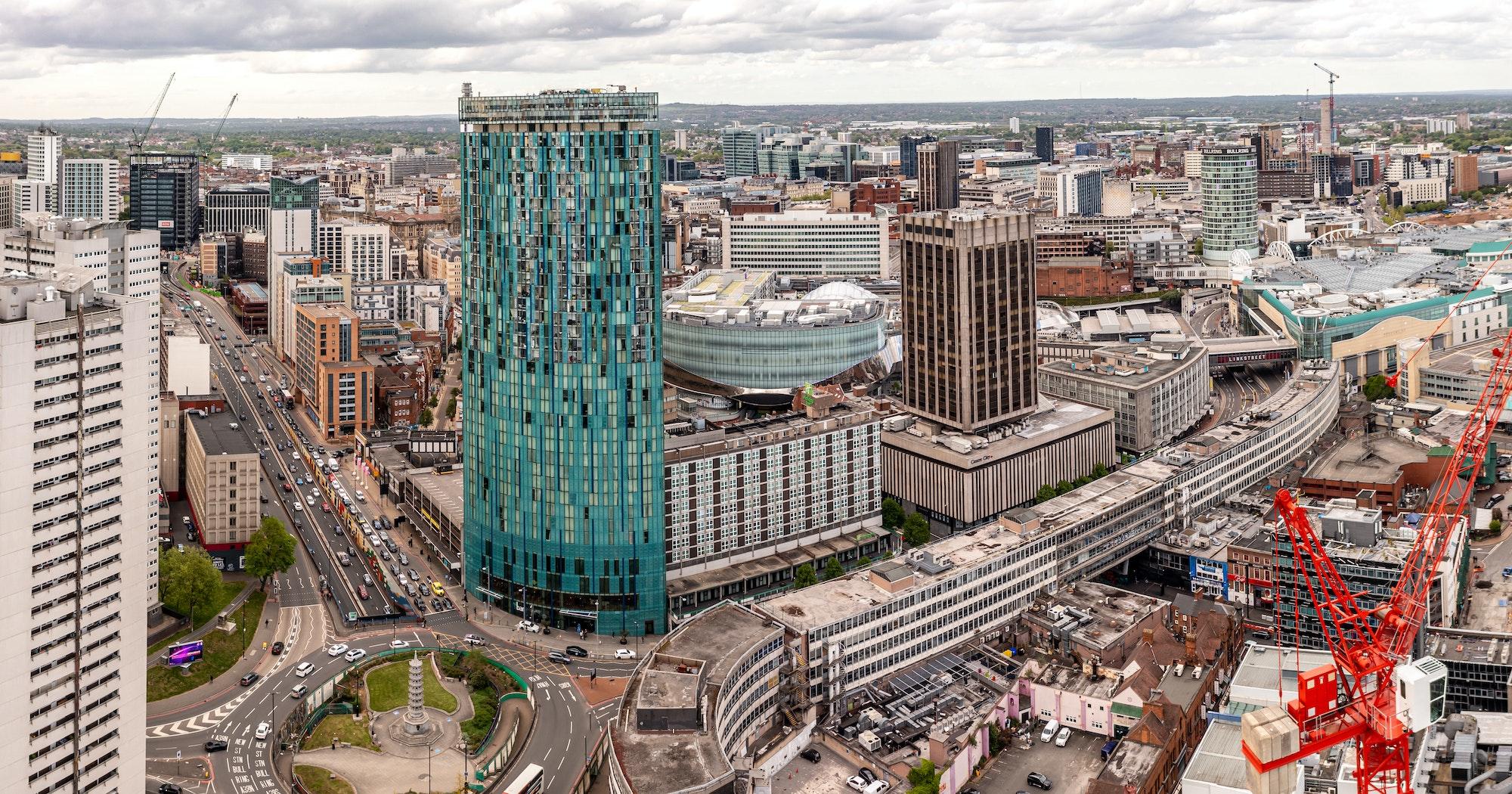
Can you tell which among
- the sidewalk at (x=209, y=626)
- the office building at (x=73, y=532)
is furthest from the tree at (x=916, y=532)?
the office building at (x=73, y=532)

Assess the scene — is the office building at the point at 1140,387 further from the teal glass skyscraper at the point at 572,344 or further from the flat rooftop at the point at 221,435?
the flat rooftop at the point at 221,435

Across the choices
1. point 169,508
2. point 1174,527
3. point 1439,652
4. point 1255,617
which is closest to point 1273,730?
point 1439,652

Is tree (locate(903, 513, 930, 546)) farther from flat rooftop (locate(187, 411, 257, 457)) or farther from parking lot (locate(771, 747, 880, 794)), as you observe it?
flat rooftop (locate(187, 411, 257, 457))

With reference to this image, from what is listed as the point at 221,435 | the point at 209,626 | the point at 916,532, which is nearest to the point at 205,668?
the point at 209,626

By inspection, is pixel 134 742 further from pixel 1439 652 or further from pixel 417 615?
pixel 1439 652

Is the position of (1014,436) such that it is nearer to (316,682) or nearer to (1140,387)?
(1140,387)

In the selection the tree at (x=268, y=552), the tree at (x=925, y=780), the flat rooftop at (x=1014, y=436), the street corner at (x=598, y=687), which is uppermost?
the flat rooftop at (x=1014, y=436)
